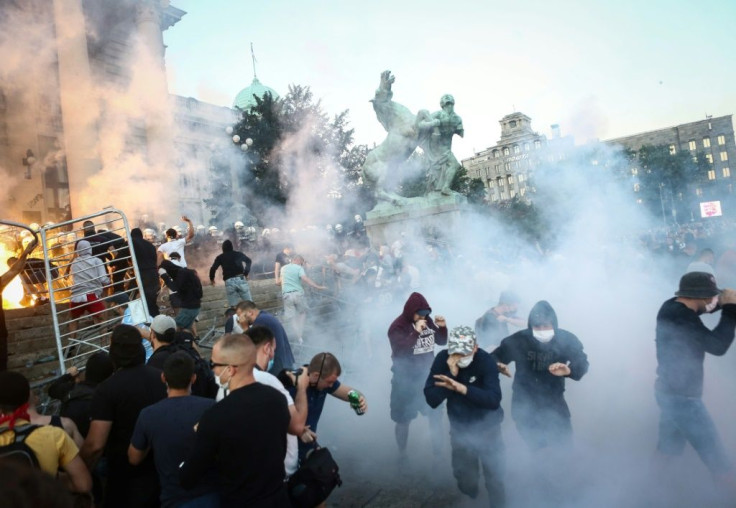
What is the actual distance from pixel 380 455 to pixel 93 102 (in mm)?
19542

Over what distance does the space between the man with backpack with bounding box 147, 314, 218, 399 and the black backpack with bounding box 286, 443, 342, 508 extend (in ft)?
3.48

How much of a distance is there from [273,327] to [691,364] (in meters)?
3.36

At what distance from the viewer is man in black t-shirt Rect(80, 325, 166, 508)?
2.68 m

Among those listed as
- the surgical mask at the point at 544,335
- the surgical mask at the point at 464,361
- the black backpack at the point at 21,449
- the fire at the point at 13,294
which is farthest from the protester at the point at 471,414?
the fire at the point at 13,294

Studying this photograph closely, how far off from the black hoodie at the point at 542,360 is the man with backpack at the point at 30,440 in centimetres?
301

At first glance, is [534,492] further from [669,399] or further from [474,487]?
[669,399]

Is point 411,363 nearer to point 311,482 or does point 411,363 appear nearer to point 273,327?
point 273,327

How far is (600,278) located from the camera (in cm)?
1002

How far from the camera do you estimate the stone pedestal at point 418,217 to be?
12539 mm

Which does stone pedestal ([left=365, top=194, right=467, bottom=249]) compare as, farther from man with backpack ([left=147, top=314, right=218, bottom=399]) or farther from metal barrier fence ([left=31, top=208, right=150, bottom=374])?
man with backpack ([left=147, top=314, right=218, bottom=399])

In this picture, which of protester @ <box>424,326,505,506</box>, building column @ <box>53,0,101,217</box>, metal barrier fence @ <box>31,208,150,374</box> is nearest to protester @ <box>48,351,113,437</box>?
metal barrier fence @ <box>31,208,150,374</box>

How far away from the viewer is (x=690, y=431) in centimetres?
351

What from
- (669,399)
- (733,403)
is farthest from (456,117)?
(669,399)

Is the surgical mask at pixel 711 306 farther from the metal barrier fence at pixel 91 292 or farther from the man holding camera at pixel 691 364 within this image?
the metal barrier fence at pixel 91 292
